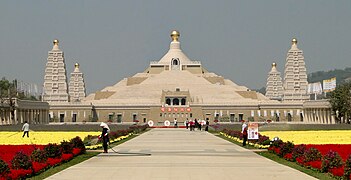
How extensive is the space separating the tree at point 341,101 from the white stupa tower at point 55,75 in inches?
2525

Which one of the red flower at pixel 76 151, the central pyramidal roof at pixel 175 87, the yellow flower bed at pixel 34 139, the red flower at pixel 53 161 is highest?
the central pyramidal roof at pixel 175 87

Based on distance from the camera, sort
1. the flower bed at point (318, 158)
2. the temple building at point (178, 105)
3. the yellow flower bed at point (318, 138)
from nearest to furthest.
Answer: the flower bed at point (318, 158)
the yellow flower bed at point (318, 138)
the temple building at point (178, 105)

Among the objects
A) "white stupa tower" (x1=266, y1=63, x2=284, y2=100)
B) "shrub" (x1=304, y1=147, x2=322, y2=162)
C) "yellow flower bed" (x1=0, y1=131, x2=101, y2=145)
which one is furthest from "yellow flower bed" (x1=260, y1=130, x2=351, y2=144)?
"white stupa tower" (x1=266, y1=63, x2=284, y2=100)

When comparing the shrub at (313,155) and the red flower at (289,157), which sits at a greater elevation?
the shrub at (313,155)

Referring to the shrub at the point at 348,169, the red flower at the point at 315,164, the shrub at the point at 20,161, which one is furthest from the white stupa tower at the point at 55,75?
the shrub at the point at 348,169

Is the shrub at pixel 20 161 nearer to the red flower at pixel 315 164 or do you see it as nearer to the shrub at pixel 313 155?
the red flower at pixel 315 164

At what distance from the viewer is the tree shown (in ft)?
302

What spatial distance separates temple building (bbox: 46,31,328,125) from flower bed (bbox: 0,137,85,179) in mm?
86790

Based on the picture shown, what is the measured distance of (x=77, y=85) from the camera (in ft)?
587

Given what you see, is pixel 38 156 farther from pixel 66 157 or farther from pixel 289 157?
pixel 289 157

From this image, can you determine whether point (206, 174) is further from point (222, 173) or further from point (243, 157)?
point (243, 157)

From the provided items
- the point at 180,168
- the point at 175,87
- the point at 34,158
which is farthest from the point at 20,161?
the point at 175,87

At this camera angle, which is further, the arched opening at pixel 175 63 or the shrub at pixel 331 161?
the arched opening at pixel 175 63

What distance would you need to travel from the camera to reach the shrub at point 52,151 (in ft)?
87.1
